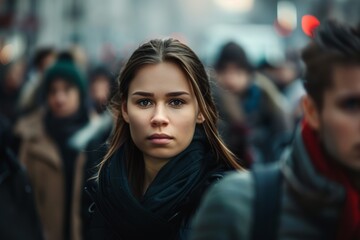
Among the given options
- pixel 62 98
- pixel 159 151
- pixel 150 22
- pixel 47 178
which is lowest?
pixel 150 22

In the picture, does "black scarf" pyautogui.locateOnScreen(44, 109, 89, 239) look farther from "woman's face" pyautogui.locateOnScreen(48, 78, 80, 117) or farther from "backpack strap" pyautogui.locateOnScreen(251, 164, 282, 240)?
"backpack strap" pyautogui.locateOnScreen(251, 164, 282, 240)

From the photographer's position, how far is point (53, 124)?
795 cm

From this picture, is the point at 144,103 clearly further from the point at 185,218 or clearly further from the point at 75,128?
the point at 75,128

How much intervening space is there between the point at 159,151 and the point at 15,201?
2025mm

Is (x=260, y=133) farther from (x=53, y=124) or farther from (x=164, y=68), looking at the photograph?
(x=164, y=68)

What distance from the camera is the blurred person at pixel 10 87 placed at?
12.9 m

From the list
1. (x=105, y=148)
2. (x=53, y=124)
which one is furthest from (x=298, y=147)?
(x=53, y=124)

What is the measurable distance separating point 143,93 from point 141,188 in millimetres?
433

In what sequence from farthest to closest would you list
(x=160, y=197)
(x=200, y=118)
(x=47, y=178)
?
1. (x=47, y=178)
2. (x=200, y=118)
3. (x=160, y=197)

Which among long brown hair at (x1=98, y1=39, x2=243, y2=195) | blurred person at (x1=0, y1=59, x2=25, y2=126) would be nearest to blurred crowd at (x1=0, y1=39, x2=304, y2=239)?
long brown hair at (x1=98, y1=39, x2=243, y2=195)

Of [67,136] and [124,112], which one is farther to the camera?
[67,136]

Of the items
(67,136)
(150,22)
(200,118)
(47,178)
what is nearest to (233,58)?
(67,136)

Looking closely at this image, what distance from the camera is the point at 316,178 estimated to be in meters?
2.70

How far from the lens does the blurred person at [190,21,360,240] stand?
2.71 m
